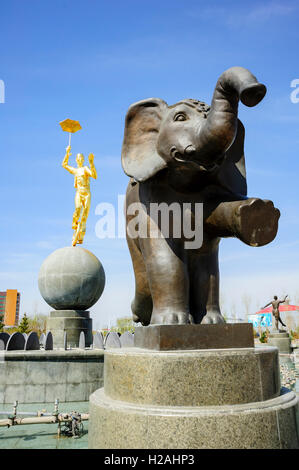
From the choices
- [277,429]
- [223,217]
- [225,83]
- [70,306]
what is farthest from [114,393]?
[70,306]

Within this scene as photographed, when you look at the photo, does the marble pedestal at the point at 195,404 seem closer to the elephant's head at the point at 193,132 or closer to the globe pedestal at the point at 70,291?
the elephant's head at the point at 193,132

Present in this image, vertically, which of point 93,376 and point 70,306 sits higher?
point 70,306

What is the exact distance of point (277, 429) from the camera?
2514 mm

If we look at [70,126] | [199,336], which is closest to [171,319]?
[199,336]

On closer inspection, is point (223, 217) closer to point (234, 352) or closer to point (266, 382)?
point (234, 352)

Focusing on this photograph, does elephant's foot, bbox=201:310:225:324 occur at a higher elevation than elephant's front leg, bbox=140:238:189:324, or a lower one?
lower

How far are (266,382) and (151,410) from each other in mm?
886

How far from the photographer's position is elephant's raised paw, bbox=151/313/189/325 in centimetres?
307

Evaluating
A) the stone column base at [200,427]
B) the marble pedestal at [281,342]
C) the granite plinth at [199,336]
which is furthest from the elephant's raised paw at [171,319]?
the marble pedestal at [281,342]

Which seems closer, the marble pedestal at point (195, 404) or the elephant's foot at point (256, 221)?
the marble pedestal at point (195, 404)

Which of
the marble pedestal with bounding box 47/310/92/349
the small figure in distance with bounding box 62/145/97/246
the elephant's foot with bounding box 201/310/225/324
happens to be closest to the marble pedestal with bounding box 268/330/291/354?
the marble pedestal with bounding box 47/310/92/349

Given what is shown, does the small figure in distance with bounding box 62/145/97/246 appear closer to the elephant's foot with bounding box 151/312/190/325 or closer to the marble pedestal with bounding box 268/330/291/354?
the marble pedestal with bounding box 268/330/291/354

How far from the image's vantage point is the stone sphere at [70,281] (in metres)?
12.3

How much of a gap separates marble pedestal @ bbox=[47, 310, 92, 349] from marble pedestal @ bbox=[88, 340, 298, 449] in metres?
9.55
